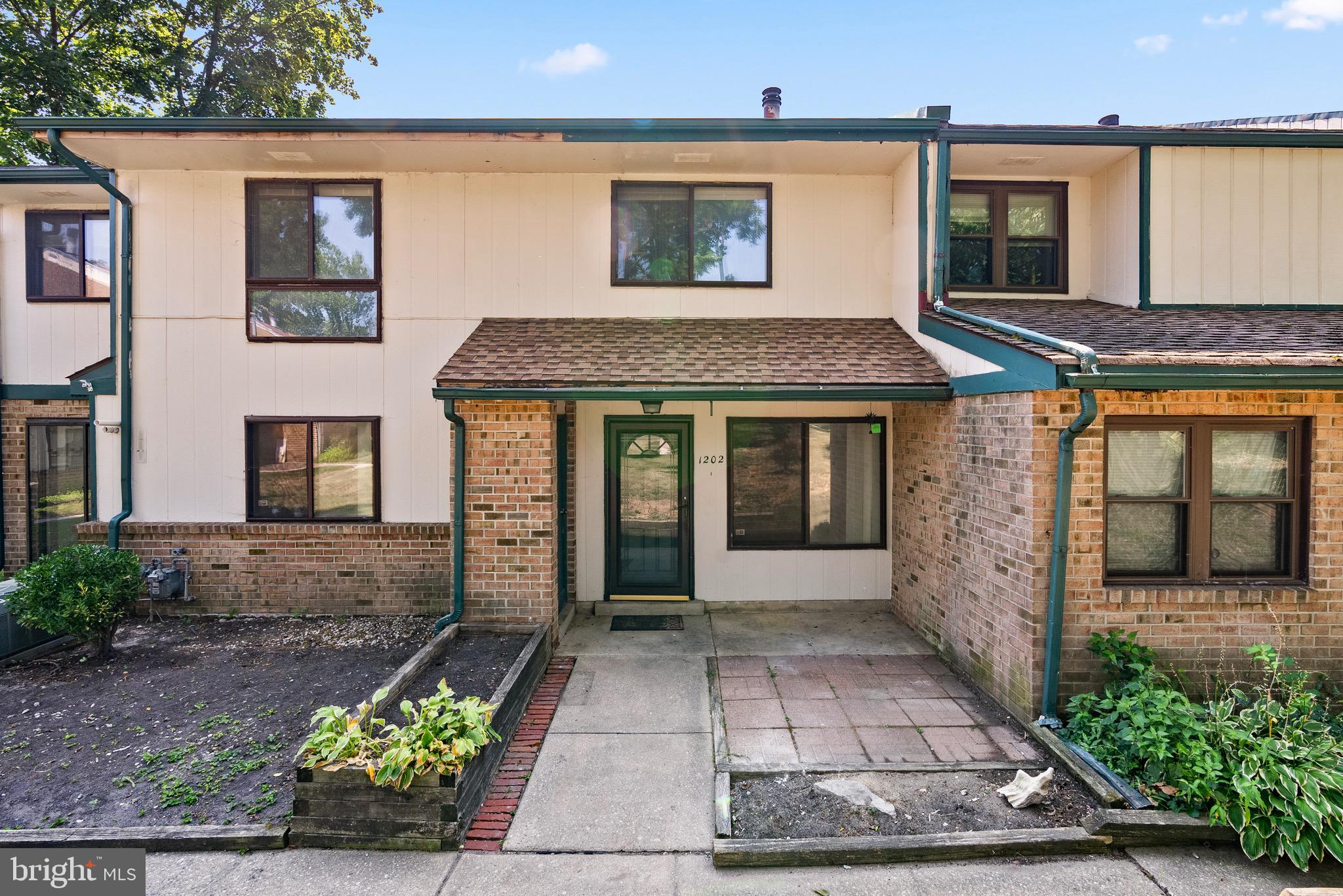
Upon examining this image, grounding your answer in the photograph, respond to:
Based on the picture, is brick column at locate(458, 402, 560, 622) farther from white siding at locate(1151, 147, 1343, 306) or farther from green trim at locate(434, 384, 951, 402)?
white siding at locate(1151, 147, 1343, 306)

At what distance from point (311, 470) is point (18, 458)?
474cm

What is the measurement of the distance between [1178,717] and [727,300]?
5.22 metres

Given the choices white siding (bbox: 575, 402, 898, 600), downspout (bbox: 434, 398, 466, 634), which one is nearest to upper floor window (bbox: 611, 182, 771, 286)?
white siding (bbox: 575, 402, 898, 600)

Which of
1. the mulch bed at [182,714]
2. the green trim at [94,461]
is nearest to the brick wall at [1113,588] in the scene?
the mulch bed at [182,714]

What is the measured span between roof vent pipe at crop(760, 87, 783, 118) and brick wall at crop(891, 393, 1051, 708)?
3802 millimetres

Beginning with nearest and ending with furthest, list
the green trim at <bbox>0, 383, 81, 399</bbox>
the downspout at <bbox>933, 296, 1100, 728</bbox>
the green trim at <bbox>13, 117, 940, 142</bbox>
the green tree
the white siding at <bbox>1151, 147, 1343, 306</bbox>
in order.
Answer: the downspout at <bbox>933, 296, 1100, 728</bbox> → the green trim at <bbox>13, 117, 940, 142</bbox> → the white siding at <bbox>1151, 147, 1343, 306</bbox> → the green trim at <bbox>0, 383, 81, 399</bbox> → the green tree

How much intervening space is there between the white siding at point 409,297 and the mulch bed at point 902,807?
4684 millimetres

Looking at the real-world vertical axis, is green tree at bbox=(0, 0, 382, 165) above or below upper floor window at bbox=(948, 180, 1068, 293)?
above

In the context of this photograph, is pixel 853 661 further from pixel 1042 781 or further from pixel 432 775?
pixel 432 775

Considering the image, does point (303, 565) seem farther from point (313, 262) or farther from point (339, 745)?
point (339, 745)

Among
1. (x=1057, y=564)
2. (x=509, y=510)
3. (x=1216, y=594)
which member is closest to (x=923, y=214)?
(x=1057, y=564)

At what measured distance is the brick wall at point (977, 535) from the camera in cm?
430

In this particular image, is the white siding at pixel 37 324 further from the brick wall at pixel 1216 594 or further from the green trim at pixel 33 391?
the brick wall at pixel 1216 594

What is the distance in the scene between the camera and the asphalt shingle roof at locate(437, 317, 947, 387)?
215 inches
